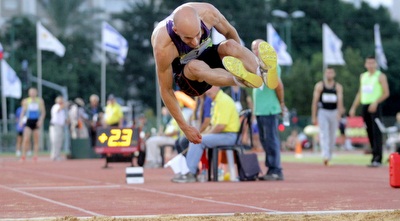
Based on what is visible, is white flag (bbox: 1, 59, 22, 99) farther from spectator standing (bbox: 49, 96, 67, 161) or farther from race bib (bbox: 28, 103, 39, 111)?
race bib (bbox: 28, 103, 39, 111)

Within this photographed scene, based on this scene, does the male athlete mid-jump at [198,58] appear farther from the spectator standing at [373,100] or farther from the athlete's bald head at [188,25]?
the spectator standing at [373,100]

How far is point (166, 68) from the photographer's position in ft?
34.5

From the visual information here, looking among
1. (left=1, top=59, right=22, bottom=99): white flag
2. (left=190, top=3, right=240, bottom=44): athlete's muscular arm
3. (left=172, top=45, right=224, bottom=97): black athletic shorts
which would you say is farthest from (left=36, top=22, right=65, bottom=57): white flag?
(left=172, top=45, right=224, bottom=97): black athletic shorts

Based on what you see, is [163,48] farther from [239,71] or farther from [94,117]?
[94,117]

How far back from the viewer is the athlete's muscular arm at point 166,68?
408 inches

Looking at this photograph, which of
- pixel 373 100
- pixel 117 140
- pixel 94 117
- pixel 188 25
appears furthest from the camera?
pixel 94 117

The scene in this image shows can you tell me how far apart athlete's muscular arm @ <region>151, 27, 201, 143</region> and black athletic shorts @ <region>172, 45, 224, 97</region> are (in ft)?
0.27

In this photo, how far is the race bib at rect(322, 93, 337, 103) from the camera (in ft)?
66.3

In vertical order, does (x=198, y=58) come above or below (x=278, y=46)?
below

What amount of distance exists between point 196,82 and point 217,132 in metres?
4.86

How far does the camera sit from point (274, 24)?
7831 centimetres

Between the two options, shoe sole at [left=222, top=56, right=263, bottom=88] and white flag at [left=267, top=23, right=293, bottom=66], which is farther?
white flag at [left=267, top=23, right=293, bottom=66]

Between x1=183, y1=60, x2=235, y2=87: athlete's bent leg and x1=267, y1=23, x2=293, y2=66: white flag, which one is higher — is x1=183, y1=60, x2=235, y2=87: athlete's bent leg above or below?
below

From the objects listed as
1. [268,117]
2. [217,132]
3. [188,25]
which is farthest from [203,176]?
[188,25]
